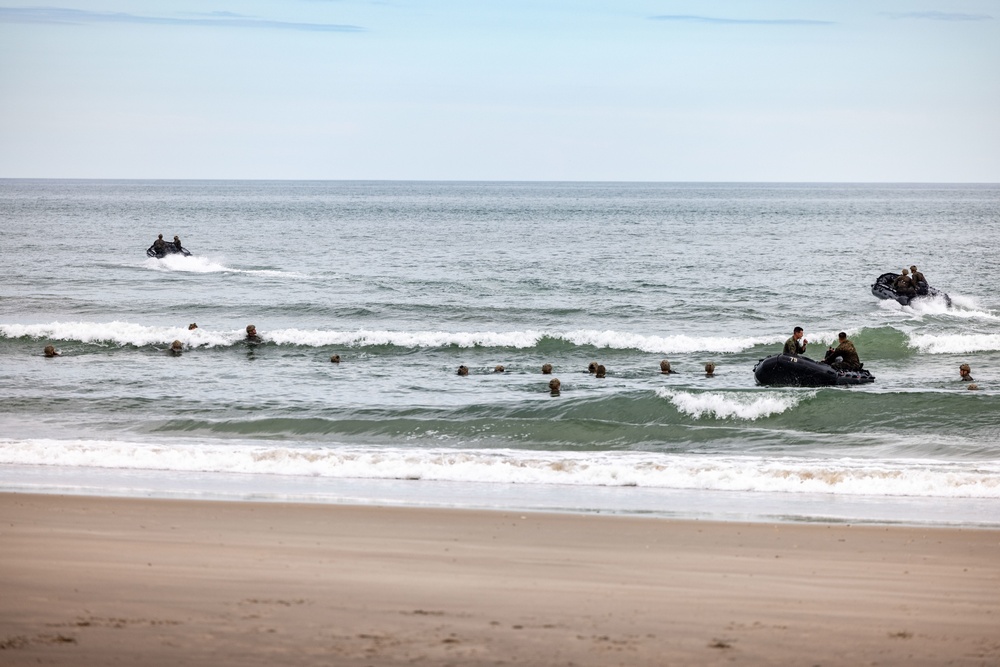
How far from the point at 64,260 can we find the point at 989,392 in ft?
136

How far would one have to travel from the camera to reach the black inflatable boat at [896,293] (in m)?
32.0

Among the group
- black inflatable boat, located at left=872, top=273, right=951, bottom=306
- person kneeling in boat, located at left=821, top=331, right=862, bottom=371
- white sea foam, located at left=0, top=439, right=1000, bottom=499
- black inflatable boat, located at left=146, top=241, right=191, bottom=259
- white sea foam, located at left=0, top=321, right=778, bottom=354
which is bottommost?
white sea foam, located at left=0, top=439, right=1000, bottom=499

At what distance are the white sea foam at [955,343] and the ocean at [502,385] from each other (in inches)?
3.2

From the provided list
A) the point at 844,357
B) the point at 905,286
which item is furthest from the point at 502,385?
the point at 905,286

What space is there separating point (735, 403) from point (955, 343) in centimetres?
1074

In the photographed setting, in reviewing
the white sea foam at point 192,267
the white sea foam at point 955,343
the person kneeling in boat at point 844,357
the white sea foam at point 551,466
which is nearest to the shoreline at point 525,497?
the white sea foam at point 551,466

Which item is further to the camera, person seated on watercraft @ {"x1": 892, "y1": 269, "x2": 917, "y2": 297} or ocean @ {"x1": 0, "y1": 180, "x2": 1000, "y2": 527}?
person seated on watercraft @ {"x1": 892, "y1": 269, "x2": 917, "y2": 297}

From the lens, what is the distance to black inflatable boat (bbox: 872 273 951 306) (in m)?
32.0

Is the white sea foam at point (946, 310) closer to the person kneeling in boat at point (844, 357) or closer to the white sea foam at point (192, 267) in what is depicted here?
the person kneeling in boat at point (844, 357)

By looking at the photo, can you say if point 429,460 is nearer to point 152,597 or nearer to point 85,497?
point 85,497

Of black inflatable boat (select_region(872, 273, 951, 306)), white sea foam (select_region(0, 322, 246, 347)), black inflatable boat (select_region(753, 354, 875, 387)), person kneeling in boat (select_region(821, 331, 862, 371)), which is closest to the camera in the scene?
black inflatable boat (select_region(753, 354, 875, 387))

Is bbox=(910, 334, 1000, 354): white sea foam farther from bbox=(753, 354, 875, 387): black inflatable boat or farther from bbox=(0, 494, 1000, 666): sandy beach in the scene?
bbox=(0, 494, 1000, 666): sandy beach

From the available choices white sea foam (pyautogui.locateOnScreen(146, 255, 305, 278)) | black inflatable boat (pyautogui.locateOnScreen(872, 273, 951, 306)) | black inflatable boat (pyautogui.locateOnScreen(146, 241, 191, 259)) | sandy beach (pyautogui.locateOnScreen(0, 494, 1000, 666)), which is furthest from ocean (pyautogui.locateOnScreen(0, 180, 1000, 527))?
sandy beach (pyautogui.locateOnScreen(0, 494, 1000, 666))

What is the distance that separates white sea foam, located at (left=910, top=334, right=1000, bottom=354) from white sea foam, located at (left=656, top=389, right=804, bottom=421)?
8.96 meters
